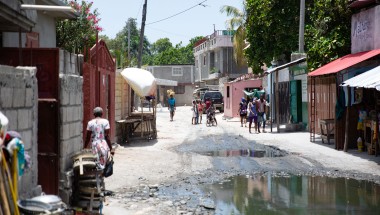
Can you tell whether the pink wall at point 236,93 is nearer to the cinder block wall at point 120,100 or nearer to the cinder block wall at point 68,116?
the cinder block wall at point 120,100

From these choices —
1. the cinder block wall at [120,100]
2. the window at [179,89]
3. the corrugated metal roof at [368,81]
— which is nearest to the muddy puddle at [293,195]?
the corrugated metal roof at [368,81]

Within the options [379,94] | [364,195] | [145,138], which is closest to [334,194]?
[364,195]

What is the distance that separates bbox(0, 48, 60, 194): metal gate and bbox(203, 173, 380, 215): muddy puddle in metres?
2.75

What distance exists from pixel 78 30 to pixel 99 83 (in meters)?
4.95

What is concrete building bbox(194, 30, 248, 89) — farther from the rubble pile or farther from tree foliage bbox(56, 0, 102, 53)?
the rubble pile

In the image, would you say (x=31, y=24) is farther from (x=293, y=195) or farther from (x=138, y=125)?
(x=138, y=125)

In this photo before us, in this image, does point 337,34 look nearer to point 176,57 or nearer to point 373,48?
point 373,48

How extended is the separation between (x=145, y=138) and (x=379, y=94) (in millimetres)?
8727

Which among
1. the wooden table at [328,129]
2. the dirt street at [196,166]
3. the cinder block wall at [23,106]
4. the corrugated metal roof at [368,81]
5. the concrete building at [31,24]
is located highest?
the concrete building at [31,24]

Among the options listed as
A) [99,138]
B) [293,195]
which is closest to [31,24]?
[99,138]

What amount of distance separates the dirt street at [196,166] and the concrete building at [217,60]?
32227mm

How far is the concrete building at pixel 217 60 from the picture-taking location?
55.2 meters

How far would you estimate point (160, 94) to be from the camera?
65.8m

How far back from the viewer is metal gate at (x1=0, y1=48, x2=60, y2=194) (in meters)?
8.03
